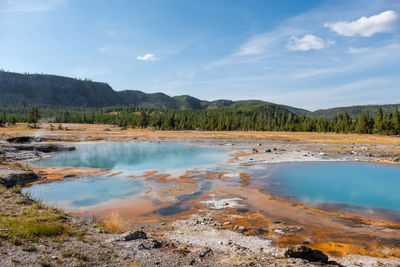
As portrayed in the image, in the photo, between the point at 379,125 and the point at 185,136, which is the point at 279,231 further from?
the point at 379,125

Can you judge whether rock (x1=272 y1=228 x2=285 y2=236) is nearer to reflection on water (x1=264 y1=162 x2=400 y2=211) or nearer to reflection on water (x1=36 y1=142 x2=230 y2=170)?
reflection on water (x1=264 y1=162 x2=400 y2=211)

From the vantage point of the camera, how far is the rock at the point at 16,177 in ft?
70.4

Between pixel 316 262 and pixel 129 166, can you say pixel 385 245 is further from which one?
pixel 129 166

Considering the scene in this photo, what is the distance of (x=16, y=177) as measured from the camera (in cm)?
2272

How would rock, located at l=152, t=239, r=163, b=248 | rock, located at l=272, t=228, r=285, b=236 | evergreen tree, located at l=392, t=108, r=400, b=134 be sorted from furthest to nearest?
evergreen tree, located at l=392, t=108, r=400, b=134 → rock, located at l=272, t=228, r=285, b=236 → rock, located at l=152, t=239, r=163, b=248

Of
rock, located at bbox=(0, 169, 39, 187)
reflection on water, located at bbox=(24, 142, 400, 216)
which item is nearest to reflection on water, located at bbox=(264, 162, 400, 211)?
reflection on water, located at bbox=(24, 142, 400, 216)

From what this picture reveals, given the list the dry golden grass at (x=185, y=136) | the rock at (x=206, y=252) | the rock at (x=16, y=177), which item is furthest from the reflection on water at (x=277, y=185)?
the dry golden grass at (x=185, y=136)

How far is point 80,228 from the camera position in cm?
1152

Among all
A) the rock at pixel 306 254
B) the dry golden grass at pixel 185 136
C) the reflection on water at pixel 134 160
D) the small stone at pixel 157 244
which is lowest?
the reflection on water at pixel 134 160

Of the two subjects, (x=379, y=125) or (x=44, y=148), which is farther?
(x=379, y=125)

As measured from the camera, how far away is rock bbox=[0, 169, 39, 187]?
21.5 metres

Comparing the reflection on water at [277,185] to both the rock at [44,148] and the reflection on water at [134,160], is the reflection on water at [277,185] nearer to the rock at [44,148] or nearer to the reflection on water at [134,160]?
the reflection on water at [134,160]

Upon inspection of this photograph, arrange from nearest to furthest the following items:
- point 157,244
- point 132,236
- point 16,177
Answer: point 157,244 → point 132,236 → point 16,177

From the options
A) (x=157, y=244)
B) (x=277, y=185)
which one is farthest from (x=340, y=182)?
(x=157, y=244)
